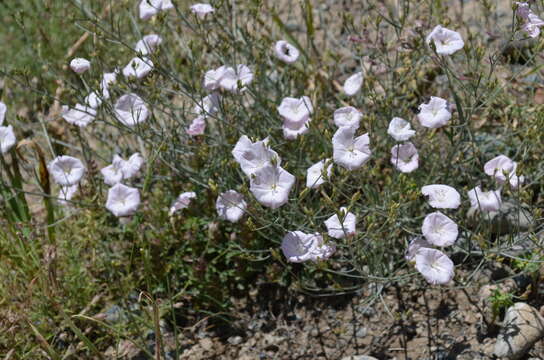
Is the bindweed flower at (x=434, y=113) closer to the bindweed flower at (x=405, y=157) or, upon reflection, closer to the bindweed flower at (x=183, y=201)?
the bindweed flower at (x=405, y=157)

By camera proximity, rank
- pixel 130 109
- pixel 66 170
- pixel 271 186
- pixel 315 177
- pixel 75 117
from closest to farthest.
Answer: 1. pixel 271 186
2. pixel 315 177
3. pixel 130 109
4. pixel 66 170
5. pixel 75 117

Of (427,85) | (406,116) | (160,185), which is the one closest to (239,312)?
(160,185)

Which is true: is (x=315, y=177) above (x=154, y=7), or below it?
below

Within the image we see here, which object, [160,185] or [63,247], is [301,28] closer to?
[160,185]

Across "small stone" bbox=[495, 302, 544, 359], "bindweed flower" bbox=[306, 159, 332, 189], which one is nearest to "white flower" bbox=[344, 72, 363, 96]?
"bindweed flower" bbox=[306, 159, 332, 189]

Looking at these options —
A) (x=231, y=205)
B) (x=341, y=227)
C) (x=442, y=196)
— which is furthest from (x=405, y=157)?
(x=231, y=205)

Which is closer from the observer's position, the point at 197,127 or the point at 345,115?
the point at 345,115

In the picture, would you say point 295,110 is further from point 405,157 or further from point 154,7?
point 154,7
